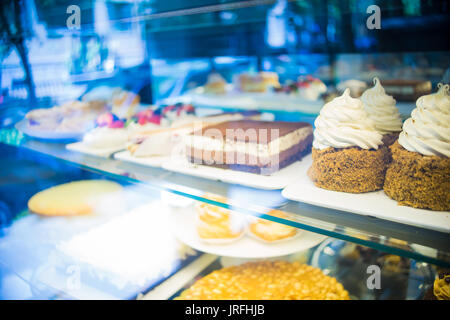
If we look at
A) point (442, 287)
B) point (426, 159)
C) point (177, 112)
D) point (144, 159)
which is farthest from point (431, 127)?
point (177, 112)

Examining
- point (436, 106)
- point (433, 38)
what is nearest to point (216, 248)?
point (436, 106)

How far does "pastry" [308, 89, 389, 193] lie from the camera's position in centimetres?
116

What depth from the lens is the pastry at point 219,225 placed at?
5.29 ft

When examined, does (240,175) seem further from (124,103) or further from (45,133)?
(124,103)

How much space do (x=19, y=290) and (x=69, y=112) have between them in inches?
39.7

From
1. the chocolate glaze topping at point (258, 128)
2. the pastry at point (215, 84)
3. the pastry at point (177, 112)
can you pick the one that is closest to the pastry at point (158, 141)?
the chocolate glaze topping at point (258, 128)

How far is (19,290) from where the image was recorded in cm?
177

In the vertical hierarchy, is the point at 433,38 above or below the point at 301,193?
above

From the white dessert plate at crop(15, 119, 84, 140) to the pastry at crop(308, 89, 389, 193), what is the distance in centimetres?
142

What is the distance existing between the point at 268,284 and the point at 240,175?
59 cm

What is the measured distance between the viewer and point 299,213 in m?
1.09

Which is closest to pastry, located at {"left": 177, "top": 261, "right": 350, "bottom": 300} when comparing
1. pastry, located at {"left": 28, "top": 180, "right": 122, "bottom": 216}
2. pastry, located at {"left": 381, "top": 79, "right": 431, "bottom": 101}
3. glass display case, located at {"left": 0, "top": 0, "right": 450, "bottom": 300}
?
glass display case, located at {"left": 0, "top": 0, "right": 450, "bottom": 300}
